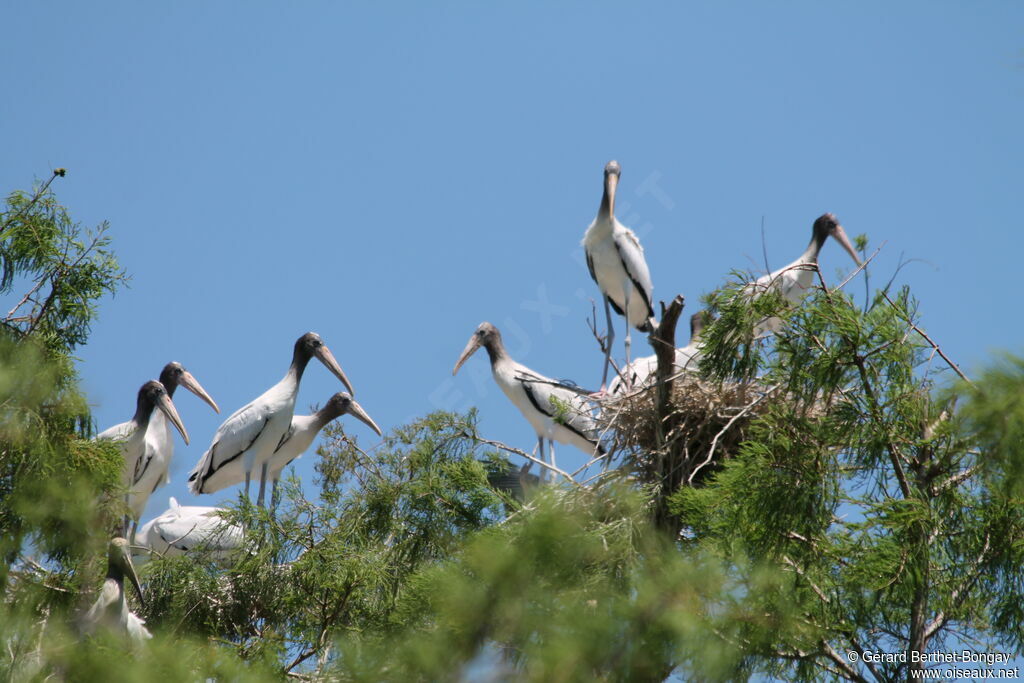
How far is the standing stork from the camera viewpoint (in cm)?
1005

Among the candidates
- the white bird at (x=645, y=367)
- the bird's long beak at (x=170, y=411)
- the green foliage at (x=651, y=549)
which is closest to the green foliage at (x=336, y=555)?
the green foliage at (x=651, y=549)

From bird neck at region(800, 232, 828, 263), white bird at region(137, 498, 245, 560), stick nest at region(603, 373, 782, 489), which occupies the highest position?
bird neck at region(800, 232, 828, 263)

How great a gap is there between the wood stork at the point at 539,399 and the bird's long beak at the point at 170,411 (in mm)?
2136

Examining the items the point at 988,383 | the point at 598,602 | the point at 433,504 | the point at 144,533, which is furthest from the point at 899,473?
the point at 144,533

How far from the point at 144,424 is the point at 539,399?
114 inches

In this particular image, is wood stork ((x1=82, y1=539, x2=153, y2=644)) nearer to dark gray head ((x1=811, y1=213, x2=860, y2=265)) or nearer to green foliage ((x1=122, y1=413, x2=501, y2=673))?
green foliage ((x1=122, y1=413, x2=501, y2=673))

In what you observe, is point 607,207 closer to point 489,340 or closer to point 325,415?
point 489,340

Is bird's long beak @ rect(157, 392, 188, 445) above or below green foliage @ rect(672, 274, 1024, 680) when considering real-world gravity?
above

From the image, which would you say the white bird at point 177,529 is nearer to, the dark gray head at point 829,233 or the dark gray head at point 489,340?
the dark gray head at point 489,340

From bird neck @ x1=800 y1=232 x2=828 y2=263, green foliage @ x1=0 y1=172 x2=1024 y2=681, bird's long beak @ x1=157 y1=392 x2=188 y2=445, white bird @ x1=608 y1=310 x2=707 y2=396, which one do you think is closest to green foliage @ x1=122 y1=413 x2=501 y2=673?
green foliage @ x1=0 y1=172 x2=1024 y2=681

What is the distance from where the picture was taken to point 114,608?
716 cm

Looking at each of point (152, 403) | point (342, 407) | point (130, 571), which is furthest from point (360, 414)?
point (130, 571)

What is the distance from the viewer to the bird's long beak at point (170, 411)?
10430 mm

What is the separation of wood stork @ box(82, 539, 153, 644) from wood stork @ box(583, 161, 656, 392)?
4278mm
